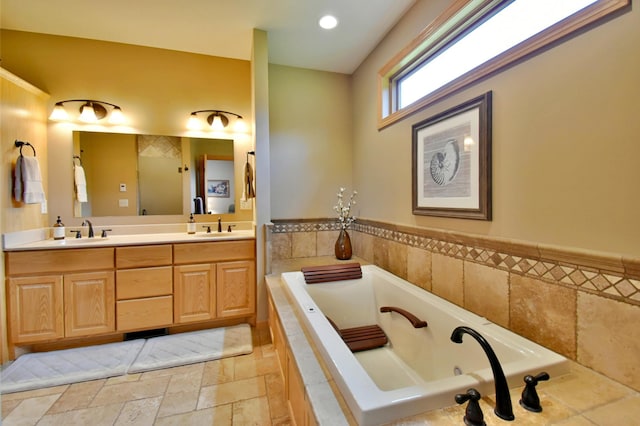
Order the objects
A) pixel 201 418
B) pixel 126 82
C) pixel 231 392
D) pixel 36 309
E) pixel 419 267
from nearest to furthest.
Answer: pixel 201 418, pixel 231 392, pixel 419 267, pixel 36 309, pixel 126 82

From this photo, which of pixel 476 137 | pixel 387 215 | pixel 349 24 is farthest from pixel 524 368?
pixel 349 24

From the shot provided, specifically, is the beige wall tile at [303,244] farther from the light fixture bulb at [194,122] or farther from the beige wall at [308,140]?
the light fixture bulb at [194,122]

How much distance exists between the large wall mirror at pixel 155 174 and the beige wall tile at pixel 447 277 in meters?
2.18

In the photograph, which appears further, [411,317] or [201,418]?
[411,317]

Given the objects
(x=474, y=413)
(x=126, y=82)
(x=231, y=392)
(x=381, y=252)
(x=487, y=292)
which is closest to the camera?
(x=474, y=413)

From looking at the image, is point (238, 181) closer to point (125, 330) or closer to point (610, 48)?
point (125, 330)

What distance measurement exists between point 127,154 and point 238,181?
3.71 feet

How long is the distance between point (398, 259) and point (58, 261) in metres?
2.73

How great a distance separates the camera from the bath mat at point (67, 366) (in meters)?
1.85

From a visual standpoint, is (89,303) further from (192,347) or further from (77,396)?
(192,347)

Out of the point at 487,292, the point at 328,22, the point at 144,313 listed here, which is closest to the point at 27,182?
the point at 144,313

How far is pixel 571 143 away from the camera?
1.07 meters

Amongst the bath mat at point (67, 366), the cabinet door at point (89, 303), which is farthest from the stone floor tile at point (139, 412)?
the cabinet door at point (89, 303)

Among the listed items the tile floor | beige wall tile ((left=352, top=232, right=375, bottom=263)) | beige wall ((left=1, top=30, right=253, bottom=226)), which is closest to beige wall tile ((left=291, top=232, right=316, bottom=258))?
beige wall tile ((left=352, top=232, right=375, bottom=263))
